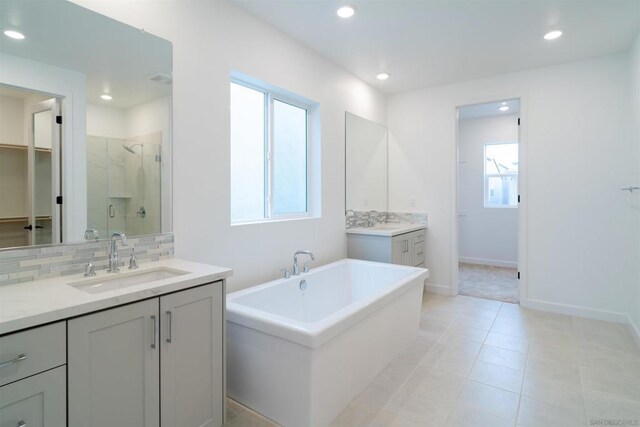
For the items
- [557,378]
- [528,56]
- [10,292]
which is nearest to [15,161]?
[10,292]

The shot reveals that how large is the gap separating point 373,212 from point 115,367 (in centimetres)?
347

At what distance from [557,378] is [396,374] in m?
1.08

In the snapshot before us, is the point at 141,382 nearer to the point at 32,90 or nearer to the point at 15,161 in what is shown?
the point at 15,161

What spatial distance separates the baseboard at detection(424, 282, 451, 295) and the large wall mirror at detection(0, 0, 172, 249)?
3.44 metres

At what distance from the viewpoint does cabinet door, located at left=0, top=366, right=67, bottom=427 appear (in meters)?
1.01

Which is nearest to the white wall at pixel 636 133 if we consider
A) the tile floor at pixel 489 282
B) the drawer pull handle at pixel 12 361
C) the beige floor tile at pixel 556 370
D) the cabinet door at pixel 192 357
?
the beige floor tile at pixel 556 370

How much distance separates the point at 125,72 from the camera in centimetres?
192

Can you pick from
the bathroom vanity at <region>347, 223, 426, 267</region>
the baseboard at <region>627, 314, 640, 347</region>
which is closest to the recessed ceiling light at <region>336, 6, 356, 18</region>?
the bathroom vanity at <region>347, 223, 426, 267</region>

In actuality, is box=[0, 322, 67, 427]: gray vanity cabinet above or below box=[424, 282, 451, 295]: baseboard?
above

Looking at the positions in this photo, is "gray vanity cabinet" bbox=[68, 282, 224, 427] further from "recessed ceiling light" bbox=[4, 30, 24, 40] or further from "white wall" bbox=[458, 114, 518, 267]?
"white wall" bbox=[458, 114, 518, 267]

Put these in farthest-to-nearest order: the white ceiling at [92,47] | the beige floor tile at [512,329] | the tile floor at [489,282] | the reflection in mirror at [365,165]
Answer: the tile floor at [489,282] → the reflection in mirror at [365,165] → the beige floor tile at [512,329] → the white ceiling at [92,47]

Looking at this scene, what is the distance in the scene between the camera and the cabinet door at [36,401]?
3.33ft

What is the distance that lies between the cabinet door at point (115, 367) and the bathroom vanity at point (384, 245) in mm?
2577

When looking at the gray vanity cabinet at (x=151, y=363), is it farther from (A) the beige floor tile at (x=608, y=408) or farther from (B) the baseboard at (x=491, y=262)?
(B) the baseboard at (x=491, y=262)
